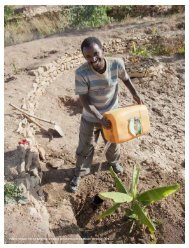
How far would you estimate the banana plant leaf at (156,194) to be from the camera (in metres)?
3.94

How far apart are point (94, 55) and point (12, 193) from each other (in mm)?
1621

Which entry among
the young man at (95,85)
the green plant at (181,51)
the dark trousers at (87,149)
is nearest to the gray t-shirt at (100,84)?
the young man at (95,85)

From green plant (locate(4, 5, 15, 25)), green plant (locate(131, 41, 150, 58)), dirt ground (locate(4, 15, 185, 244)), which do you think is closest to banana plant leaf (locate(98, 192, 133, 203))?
dirt ground (locate(4, 15, 185, 244))

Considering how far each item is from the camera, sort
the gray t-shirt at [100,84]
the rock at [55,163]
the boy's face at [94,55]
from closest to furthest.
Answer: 1. the boy's face at [94,55]
2. the gray t-shirt at [100,84]
3. the rock at [55,163]

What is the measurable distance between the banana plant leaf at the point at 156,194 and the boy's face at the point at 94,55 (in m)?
1.33

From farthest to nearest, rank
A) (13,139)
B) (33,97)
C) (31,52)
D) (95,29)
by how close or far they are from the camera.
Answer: (95,29) → (31,52) → (33,97) → (13,139)

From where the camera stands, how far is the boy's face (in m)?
3.73

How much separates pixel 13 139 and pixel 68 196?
105 cm

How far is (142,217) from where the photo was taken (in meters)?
4.12

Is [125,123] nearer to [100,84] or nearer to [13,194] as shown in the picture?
[100,84]

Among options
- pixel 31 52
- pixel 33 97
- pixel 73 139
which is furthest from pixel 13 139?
pixel 31 52

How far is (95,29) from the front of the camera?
29.7ft

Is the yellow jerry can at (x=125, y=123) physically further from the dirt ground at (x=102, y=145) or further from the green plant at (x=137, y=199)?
the dirt ground at (x=102, y=145)

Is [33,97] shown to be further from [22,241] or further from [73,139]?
[22,241]
